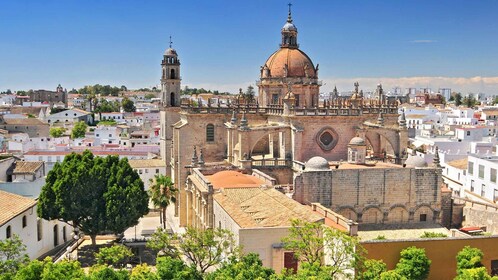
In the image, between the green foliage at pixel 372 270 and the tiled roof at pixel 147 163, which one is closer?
the green foliage at pixel 372 270

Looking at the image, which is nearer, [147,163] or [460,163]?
[460,163]

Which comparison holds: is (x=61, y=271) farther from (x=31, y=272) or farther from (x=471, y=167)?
(x=471, y=167)

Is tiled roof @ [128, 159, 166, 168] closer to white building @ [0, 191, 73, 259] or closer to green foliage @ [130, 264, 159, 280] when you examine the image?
white building @ [0, 191, 73, 259]

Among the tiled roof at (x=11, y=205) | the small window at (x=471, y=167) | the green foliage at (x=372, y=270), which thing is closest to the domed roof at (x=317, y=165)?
the green foliage at (x=372, y=270)

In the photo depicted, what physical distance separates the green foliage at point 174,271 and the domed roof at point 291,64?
25.7 m

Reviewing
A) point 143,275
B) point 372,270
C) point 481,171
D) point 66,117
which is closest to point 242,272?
point 143,275

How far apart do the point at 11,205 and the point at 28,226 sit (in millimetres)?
1747

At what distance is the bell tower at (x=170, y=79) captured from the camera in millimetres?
44131

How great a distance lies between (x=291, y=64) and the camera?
4178 cm

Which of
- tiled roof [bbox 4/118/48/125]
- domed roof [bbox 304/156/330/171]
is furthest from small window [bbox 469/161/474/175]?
tiled roof [bbox 4/118/48/125]

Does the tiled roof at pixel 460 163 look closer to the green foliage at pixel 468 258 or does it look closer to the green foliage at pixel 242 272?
the green foliage at pixel 468 258

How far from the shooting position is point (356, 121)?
38312 millimetres

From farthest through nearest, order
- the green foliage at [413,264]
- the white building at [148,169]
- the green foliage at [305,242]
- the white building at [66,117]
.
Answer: the white building at [66,117] → the white building at [148,169] → the green foliage at [413,264] → the green foliage at [305,242]

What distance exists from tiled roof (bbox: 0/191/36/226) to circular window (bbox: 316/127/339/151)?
63.5 feet
